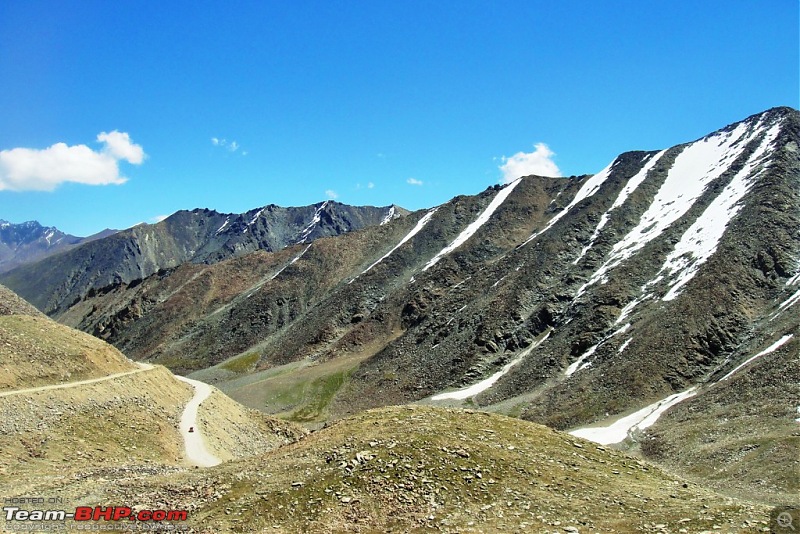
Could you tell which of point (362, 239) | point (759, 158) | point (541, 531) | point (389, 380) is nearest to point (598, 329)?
point (389, 380)

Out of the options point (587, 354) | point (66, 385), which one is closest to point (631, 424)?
point (587, 354)

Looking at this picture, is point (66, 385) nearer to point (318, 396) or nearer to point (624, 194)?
point (318, 396)

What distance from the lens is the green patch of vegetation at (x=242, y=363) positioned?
13600 centimetres

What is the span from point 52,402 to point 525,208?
153 meters

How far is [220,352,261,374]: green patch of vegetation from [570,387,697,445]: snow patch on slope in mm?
90135

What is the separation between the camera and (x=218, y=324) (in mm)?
164750

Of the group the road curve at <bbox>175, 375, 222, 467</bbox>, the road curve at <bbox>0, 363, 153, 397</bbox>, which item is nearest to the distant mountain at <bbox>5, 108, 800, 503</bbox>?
the road curve at <bbox>175, 375, 222, 467</bbox>

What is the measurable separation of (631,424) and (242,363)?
327 ft

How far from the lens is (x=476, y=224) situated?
17638 cm

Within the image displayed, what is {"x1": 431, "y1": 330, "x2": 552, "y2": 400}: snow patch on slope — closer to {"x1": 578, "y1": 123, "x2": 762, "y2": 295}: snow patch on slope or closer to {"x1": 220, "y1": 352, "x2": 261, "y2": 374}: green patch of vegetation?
{"x1": 578, "y1": 123, "x2": 762, "y2": 295}: snow patch on slope

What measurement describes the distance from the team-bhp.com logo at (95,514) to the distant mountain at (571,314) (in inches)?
1430

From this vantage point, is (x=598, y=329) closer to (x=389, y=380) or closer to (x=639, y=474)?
(x=389, y=380)

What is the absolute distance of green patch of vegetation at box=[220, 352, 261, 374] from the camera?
136000 millimetres

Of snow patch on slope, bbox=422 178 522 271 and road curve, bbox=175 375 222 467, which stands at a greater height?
snow patch on slope, bbox=422 178 522 271
